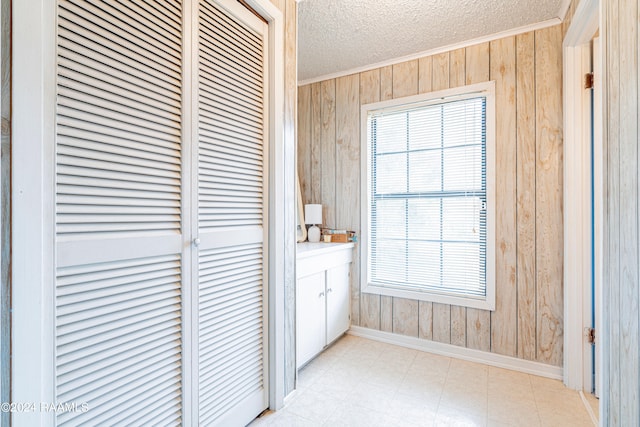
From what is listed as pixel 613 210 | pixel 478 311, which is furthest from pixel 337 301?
pixel 613 210

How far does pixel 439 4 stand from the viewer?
6.61 feet

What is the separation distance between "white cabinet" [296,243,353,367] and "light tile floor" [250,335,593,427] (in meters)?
0.19

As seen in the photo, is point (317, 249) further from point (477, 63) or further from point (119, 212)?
point (477, 63)

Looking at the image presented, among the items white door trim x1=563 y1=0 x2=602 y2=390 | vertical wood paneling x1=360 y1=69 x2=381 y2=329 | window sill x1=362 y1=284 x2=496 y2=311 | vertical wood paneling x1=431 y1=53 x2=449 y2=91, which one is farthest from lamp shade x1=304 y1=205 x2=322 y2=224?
white door trim x1=563 y1=0 x2=602 y2=390

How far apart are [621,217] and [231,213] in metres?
1.68

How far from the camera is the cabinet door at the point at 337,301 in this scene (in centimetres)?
256

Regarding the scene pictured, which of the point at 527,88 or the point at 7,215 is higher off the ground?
the point at 527,88

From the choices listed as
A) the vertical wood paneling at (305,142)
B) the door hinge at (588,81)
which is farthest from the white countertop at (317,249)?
the door hinge at (588,81)

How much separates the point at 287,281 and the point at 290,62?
1.34 meters

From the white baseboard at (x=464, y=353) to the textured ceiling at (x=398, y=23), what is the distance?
7.95ft

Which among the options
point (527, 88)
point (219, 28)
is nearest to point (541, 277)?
point (527, 88)

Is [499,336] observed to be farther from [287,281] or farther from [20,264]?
[20,264]

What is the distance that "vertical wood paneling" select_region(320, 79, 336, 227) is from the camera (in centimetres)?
305

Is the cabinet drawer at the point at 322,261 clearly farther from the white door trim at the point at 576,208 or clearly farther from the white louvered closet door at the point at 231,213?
the white door trim at the point at 576,208
